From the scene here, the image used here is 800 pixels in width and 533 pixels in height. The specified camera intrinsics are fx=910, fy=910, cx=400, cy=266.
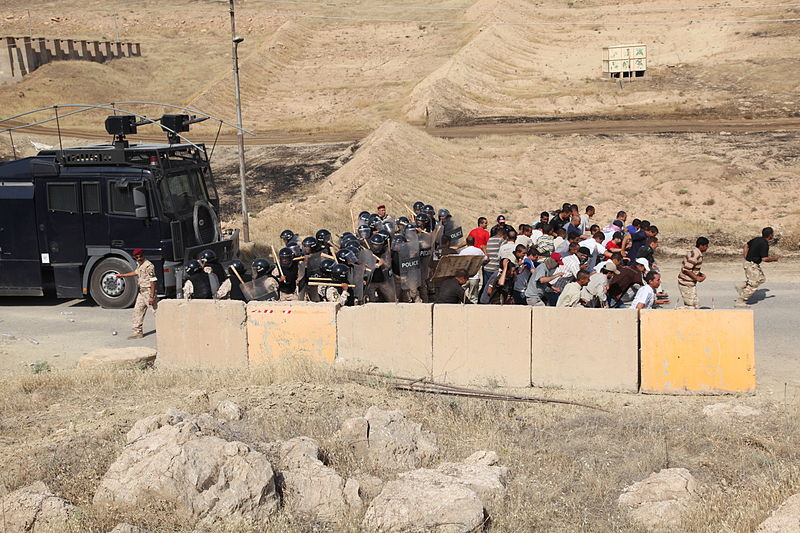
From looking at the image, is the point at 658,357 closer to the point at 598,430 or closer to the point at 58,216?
the point at 598,430

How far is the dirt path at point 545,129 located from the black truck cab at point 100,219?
2204 centimetres

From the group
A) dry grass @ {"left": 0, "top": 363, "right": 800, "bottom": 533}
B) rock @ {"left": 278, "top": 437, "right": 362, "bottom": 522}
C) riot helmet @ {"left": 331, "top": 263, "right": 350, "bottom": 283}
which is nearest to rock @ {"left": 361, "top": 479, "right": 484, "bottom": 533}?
dry grass @ {"left": 0, "top": 363, "right": 800, "bottom": 533}

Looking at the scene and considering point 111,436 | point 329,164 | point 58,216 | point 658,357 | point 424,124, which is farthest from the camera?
point 424,124

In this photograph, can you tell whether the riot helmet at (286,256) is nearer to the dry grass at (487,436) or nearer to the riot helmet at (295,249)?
the riot helmet at (295,249)

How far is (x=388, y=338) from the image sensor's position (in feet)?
42.6

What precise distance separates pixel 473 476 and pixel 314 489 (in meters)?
1.57

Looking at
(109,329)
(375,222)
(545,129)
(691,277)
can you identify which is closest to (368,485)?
(691,277)

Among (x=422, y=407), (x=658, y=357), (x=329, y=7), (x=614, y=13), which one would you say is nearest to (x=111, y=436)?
(x=422, y=407)

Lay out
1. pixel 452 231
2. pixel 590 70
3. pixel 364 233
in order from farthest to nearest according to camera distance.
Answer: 1. pixel 590 70
2. pixel 452 231
3. pixel 364 233

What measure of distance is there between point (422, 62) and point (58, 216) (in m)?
39.1

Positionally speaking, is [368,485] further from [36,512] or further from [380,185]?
[380,185]

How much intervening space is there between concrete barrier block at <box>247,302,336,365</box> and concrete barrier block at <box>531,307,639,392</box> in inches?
117

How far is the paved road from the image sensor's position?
13.7 m

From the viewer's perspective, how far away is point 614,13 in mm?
59188
